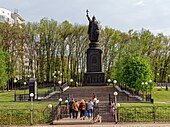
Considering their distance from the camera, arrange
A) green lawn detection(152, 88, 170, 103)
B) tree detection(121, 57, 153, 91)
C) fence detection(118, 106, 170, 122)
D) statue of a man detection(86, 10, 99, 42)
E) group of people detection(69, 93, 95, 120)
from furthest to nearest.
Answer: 1. statue of a man detection(86, 10, 99, 42)
2. tree detection(121, 57, 153, 91)
3. green lawn detection(152, 88, 170, 103)
4. fence detection(118, 106, 170, 122)
5. group of people detection(69, 93, 95, 120)

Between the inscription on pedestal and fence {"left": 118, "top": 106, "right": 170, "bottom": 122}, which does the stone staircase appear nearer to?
the inscription on pedestal

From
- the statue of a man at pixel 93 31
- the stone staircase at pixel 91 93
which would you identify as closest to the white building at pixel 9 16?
the statue of a man at pixel 93 31

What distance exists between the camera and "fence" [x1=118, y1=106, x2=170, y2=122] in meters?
21.5

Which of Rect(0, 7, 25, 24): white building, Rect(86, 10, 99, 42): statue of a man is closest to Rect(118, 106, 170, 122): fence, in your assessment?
Rect(86, 10, 99, 42): statue of a man

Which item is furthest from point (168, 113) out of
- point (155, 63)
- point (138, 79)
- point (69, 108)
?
point (155, 63)

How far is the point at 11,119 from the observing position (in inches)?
853

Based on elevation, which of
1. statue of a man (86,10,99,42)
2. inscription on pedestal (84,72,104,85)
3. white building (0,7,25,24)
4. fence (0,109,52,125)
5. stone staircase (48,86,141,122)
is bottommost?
fence (0,109,52,125)

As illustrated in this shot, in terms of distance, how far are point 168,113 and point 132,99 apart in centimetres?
949

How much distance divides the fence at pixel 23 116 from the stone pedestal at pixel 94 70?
60.0ft

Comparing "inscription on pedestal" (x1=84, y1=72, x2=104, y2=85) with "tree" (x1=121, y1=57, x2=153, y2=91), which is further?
"tree" (x1=121, y1=57, x2=153, y2=91)

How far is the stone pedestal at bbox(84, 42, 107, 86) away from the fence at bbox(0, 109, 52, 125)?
60.0ft

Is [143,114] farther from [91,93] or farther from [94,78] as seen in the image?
[94,78]

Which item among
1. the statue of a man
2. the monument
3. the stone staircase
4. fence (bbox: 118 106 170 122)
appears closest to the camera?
fence (bbox: 118 106 170 122)

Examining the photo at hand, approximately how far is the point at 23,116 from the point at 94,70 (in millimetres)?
19696
